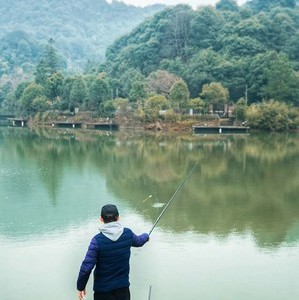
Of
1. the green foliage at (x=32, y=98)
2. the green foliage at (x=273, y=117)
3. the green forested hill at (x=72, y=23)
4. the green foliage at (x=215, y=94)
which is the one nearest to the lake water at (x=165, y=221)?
the green foliage at (x=273, y=117)

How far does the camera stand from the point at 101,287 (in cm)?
275

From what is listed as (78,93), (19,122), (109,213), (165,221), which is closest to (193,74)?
(78,93)

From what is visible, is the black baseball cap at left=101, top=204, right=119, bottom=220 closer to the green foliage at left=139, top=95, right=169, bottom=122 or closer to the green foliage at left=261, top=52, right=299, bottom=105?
Answer: the green foliage at left=139, top=95, right=169, bottom=122

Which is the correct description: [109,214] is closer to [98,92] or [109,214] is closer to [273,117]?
[273,117]

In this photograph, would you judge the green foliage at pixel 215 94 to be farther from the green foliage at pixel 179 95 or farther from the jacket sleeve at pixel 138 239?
the jacket sleeve at pixel 138 239

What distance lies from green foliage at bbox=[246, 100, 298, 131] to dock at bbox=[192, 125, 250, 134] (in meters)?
0.79

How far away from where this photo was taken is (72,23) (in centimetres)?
12300

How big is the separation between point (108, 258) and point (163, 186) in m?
9.82

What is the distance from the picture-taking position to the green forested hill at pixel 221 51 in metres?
33.9

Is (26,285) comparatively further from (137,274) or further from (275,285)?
(275,285)

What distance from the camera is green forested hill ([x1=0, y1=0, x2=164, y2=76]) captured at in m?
101

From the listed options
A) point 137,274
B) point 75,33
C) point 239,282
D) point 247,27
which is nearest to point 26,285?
point 137,274

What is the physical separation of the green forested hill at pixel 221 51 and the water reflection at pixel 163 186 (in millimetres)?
12643

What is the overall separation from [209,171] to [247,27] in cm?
3068
